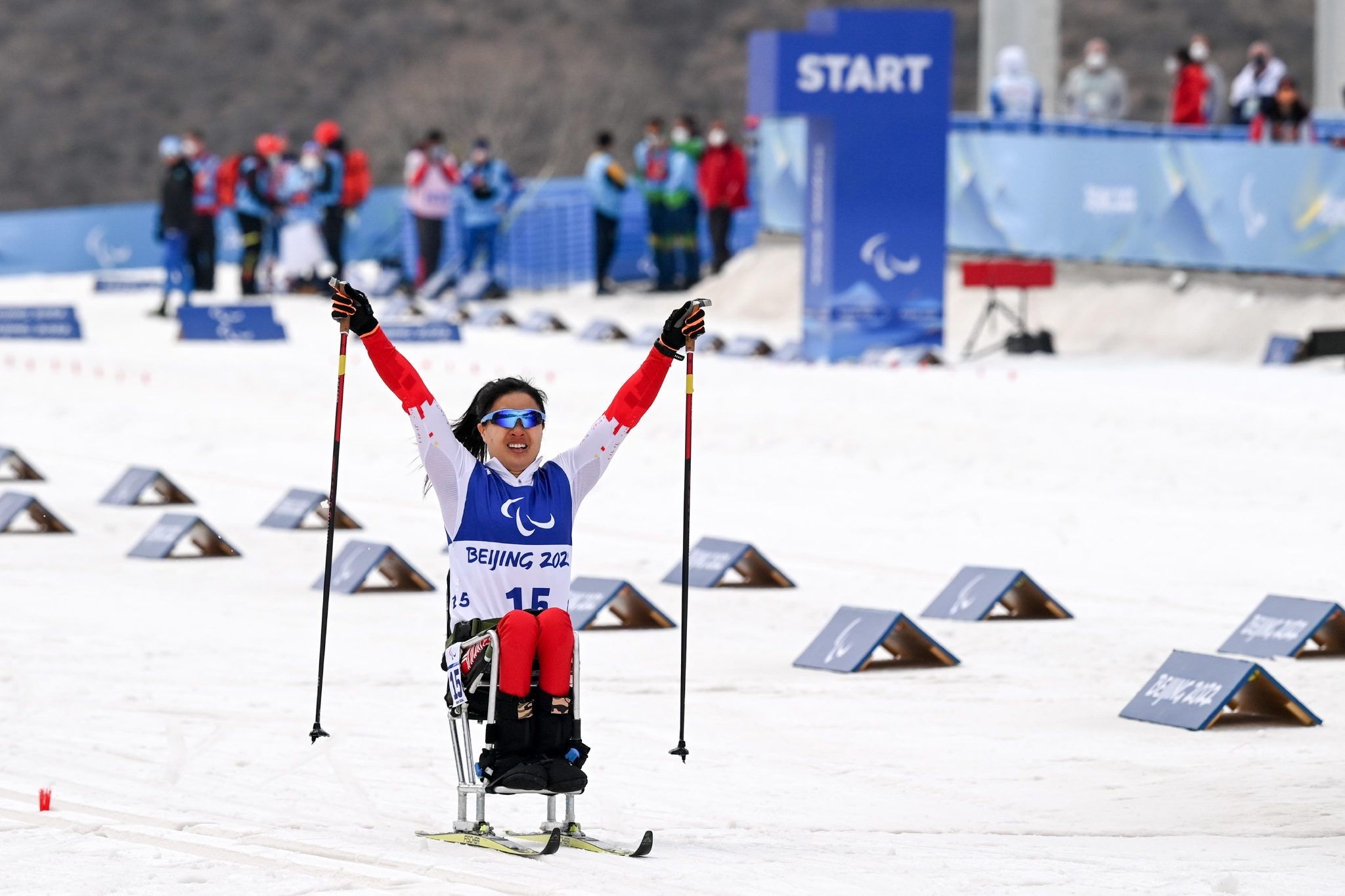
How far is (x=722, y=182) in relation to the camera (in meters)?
28.2

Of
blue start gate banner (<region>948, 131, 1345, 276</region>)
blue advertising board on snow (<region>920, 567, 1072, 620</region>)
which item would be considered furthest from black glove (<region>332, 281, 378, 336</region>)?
blue start gate banner (<region>948, 131, 1345, 276</region>)

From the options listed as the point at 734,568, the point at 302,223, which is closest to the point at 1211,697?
the point at 734,568

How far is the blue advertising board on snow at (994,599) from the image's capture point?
35.1 feet

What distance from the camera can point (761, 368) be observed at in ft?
68.1

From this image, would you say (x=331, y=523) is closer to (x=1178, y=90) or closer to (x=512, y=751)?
(x=512, y=751)

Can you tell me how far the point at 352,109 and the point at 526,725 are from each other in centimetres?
5723

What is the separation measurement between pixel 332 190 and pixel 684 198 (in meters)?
4.48

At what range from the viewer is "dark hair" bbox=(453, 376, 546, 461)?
240 inches

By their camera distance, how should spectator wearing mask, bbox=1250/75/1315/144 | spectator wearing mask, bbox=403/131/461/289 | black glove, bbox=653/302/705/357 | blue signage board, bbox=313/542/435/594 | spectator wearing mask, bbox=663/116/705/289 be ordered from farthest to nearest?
spectator wearing mask, bbox=403/131/461/289 → spectator wearing mask, bbox=663/116/705/289 → spectator wearing mask, bbox=1250/75/1315/144 → blue signage board, bbox=313/542/435/594 → black glove, bbox=653/302/705/357

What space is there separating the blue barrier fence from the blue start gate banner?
665 centimetres

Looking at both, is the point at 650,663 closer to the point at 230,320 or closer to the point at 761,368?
the point at 761,368

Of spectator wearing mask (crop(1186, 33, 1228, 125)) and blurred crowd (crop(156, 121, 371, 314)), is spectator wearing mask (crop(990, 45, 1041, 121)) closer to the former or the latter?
spectator wearing mask (crop(1186, 33, 1228, 125))

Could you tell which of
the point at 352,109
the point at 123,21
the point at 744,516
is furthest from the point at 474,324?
the point at 123,21

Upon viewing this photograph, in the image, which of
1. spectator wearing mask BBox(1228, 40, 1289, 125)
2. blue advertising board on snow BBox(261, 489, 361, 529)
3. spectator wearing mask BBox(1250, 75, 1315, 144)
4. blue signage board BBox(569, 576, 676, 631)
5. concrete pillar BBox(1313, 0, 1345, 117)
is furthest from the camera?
concrete pillar BBox(1313, 0, 1345, 117)
